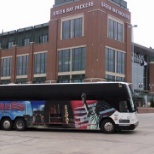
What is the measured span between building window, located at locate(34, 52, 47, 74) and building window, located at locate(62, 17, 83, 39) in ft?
23.0

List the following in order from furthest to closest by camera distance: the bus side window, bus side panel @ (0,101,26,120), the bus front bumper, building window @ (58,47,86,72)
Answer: building window @ (58,47,86,72) < bus side panel @ (0,101,26,120) < the bus side window < the bus front bumper

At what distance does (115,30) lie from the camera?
66750 mm

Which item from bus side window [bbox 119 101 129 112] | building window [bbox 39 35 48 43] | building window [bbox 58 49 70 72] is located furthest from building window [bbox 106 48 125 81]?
bus side window [bbox 119 101 129 112]

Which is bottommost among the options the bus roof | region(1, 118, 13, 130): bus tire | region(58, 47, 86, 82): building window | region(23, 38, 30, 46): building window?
region(1, 118, 13, 130): bus tire

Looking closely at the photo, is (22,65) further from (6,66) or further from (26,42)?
(26,42)

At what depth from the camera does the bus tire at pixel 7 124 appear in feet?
67.6

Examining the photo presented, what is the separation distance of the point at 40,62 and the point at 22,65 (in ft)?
18.6

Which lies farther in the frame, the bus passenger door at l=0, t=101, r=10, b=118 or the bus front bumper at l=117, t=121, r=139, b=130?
the bus passenger door at l=0, t=101, r=10, b=118

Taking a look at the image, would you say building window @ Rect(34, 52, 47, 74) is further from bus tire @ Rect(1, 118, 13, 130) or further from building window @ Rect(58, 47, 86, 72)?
bus tire @ Rect(1, 118, 13, 130)

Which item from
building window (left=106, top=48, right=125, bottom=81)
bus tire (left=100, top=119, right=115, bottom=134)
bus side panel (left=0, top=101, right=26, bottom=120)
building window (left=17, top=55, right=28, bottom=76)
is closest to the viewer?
bus tire (left=100, top=119, right=115, bottom=134)

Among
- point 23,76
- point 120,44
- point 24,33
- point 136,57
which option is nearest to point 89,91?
point 120,44

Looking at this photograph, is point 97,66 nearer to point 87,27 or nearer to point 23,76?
point 87,27

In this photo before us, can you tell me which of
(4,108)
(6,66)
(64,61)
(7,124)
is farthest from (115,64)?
(7,124)

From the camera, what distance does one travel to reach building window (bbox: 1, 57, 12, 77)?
76.3 meters
